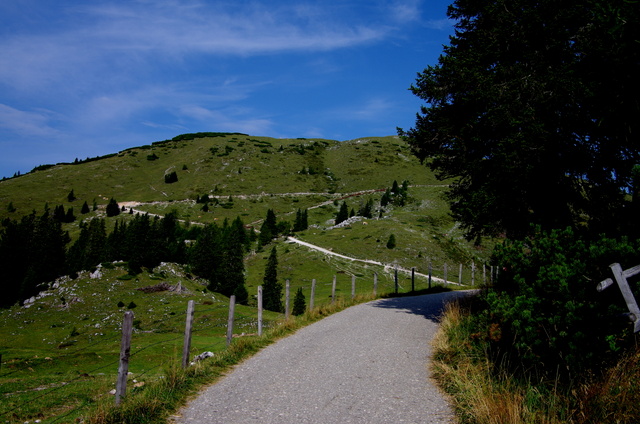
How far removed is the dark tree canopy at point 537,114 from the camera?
8828mm

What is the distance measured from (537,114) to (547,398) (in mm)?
9852

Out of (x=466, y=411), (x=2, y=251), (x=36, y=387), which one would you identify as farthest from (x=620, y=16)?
(x=2, y=251)

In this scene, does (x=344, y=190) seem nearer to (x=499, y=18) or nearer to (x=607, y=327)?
(x=499, y=18)

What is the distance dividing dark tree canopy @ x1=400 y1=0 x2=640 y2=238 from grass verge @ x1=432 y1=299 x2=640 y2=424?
294cm

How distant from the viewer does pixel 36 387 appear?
1358cm

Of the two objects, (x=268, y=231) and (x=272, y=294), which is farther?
(x=268, y=231)

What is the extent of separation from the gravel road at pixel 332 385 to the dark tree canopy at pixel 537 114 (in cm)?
472

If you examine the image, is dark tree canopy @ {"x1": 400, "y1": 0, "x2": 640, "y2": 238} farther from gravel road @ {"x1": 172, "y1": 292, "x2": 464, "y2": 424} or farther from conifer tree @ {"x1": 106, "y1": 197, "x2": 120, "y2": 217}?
conifer tree @ {"x1": 106, "y1": 197, "x2": 120, "y2": 217}

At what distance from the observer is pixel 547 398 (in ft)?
19.1

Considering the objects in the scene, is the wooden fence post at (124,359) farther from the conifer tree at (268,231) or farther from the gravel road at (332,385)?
the conifer tree at (268,231)

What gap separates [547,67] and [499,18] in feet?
9.01

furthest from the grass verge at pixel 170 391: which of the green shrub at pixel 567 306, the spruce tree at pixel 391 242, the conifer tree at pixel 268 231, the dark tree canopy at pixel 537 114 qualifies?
the conifer tree at pixel 268 231

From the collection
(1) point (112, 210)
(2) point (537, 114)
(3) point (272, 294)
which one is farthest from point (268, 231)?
(2) point (537, 114)

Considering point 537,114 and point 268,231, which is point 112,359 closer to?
point 537,114
